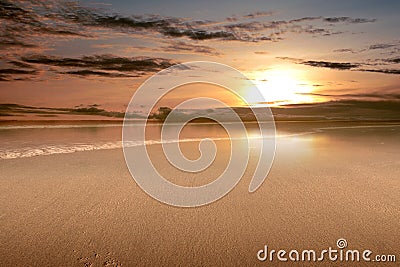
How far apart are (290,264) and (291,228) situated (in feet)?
3.12

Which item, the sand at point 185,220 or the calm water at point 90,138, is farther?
the calm water at point 90,138

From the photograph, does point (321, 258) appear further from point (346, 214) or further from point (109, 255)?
point (109, 255)

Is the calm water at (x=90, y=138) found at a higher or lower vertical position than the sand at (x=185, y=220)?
higher

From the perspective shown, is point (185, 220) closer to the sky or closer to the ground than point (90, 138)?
closer to the ground

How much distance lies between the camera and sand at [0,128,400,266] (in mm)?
3875

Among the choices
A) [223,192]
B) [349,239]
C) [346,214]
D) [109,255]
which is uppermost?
[223,192]

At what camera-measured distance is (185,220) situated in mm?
5000

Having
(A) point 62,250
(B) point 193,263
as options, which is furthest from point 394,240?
(A) point 62,250

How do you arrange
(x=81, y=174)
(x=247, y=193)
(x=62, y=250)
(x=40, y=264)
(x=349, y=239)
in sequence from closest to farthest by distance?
(x=40, y=264) → (x=62, y=250) → (x=349, y=239) → (x=247, y=193) → (x=81, y=174)

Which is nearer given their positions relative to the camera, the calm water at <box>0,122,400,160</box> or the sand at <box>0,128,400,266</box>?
the sand at <box>0,128,400,266</box>

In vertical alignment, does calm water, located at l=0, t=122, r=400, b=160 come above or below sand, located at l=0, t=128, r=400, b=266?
above

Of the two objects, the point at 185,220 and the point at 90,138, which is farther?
the point at 90,138

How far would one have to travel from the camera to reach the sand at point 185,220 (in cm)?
388

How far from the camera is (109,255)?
12.6ft
